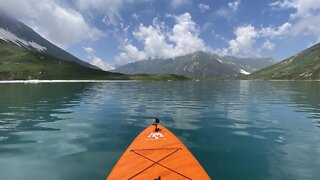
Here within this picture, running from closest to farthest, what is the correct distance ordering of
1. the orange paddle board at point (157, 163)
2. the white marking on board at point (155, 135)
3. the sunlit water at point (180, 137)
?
the orange paddle board at point (157, 163) < the sunlit water at point (180, 137) < the white marking on board at point (155, 135)

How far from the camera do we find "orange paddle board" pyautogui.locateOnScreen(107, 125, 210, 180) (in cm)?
1264

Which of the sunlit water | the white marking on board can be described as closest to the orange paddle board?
the white marking on board

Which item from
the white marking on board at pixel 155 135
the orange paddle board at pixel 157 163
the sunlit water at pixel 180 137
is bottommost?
the sunlit water at pixel 180 137

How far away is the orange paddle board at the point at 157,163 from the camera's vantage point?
1264cm

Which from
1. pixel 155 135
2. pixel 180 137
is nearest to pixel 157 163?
pixel 155 135

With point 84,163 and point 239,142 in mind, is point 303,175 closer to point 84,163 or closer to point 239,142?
point 239,142

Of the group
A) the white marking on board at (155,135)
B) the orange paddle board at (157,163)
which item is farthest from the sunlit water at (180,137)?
the white marking on board at (155,135)

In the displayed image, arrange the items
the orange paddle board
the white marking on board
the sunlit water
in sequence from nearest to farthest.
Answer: the orange paddle board → the sunlit water → the white marking on board

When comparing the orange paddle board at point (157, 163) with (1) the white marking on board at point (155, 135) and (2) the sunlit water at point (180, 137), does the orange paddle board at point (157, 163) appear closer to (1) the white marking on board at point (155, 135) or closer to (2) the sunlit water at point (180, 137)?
(1) the white marking on board at point (155, 135)

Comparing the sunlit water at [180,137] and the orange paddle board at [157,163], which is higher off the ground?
the orange paddle board at [157,163]

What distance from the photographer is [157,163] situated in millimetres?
13906

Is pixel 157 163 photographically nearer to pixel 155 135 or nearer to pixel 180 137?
pixel 155 135

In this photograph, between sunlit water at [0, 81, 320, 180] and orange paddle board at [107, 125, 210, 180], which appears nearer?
orange paddle board at [107, 125, 210, 180]

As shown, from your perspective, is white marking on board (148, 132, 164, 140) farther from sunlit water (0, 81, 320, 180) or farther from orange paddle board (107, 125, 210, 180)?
sunlit water (0, 81, 320, 180)
